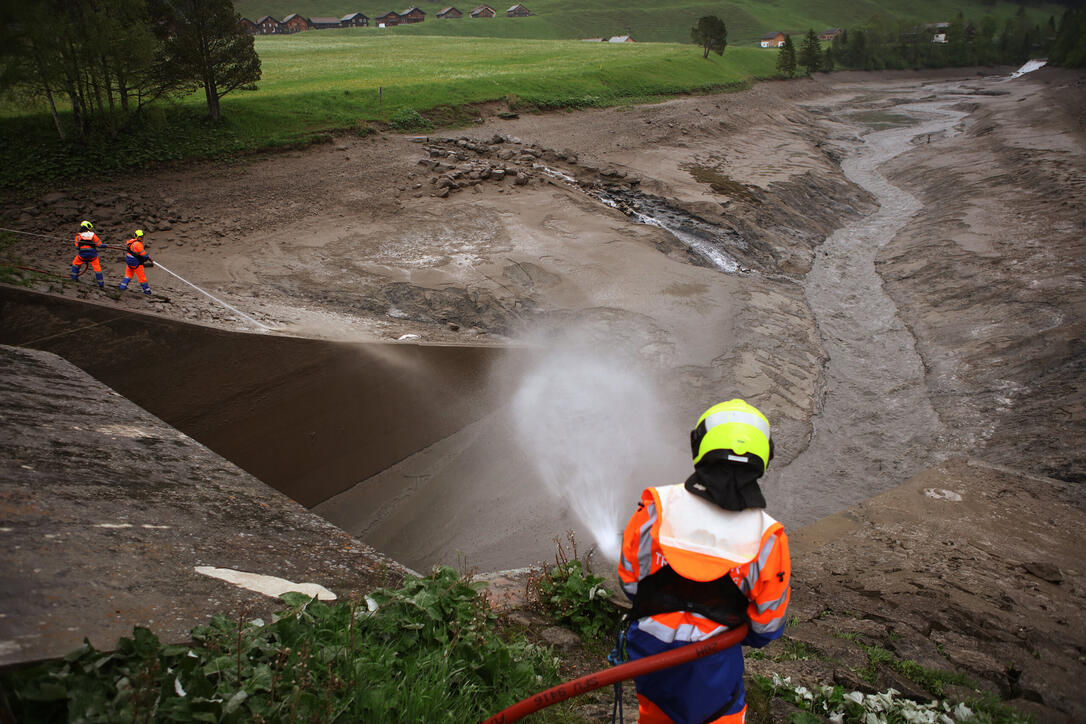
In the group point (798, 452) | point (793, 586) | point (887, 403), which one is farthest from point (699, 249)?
point (793, 586)

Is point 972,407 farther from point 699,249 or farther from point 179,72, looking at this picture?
point 179,72

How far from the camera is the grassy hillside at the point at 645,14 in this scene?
84.6 m

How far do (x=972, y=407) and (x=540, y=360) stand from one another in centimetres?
841

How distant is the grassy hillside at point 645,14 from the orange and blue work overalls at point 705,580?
8462cm

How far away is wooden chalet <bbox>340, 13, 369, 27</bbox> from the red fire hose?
9674cm

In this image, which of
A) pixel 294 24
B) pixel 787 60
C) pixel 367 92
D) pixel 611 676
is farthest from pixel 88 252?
pixel 294 24

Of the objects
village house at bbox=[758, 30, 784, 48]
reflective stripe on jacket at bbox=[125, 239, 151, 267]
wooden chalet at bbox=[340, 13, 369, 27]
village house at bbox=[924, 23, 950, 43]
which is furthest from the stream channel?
wooden chalet at bbox=[340, 13, 369, 27]

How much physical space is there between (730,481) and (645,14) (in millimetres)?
105695

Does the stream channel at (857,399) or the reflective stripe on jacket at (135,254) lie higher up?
the reflective stripe on jacket at (135,254)

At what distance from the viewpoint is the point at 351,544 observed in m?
6.01

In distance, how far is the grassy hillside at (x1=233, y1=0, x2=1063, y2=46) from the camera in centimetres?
8462

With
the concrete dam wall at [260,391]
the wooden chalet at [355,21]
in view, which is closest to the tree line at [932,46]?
the wooden chalet at [355,21]

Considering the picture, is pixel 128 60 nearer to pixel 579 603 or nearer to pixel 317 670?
pixel 579 603

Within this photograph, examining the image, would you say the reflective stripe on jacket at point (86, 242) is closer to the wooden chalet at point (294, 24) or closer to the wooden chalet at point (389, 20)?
the wooden chalet at point (294, 24)
